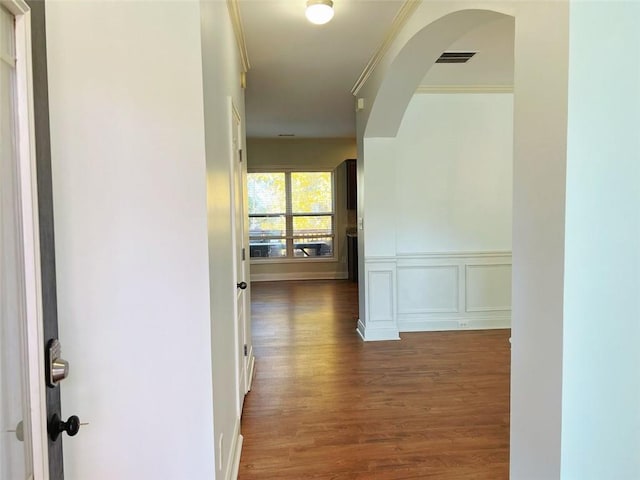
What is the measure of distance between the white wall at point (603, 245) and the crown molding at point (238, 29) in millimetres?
1987

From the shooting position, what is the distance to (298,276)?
8414 mm

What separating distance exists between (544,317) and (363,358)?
107 inches

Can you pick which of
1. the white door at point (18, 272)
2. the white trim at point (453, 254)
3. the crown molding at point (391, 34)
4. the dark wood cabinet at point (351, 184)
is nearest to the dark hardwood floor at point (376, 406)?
the white trim at point (453, 254)

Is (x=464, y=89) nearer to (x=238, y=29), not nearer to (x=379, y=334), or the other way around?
(x=238, y=29)

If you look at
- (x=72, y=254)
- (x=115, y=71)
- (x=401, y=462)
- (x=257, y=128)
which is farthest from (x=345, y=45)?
(x=257, y=128)

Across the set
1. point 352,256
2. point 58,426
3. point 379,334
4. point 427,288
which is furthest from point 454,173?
point 58,426

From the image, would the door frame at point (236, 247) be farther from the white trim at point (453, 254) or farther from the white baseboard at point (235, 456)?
the white trim at point (453, 254)

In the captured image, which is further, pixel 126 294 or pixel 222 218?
pixel 222 218

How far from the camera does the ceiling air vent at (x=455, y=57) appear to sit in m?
3.44

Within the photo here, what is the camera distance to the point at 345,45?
3.25 m

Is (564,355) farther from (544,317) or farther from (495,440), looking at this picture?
(495,440)

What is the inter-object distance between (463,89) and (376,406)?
3.47 meters

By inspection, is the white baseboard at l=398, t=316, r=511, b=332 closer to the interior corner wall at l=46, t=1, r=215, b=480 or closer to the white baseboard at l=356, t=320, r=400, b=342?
the white baseboard at l=356, t=320, r=400, b=342

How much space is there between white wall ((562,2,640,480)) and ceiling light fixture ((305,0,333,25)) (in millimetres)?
1622
